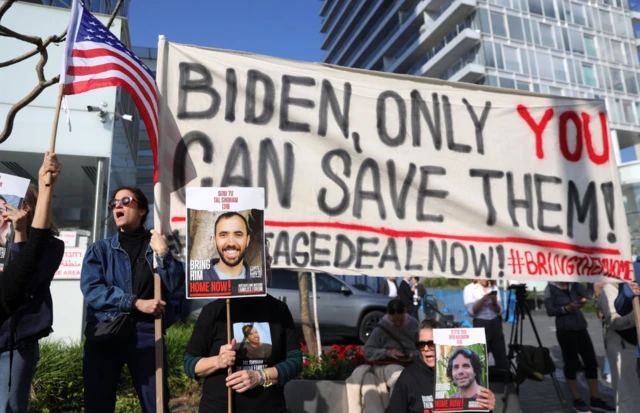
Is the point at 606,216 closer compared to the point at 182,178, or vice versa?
the point at 182,178

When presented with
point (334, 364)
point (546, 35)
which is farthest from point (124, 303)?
point (546, 35)

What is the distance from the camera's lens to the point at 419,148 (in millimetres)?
3596

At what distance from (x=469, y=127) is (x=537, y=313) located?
Answer: 2077 centimetres

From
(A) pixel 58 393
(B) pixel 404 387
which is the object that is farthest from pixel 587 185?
(A) pixel 58 393

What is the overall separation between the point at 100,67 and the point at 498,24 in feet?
139

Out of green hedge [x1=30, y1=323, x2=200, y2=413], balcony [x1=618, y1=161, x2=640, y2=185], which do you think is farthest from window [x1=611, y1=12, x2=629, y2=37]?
green hedge [x1=30, y1=323, x2=200, y2=413]

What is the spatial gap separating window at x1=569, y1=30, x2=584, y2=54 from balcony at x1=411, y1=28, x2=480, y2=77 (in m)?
7.93

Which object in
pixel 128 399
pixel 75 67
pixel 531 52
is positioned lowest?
pixel 128 399

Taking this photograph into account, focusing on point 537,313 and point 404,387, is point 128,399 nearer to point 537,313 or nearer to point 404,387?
point 404,387

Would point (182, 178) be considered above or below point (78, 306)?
above

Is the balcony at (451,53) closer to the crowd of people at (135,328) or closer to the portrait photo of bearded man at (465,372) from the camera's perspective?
the crowd of people at (135,328)

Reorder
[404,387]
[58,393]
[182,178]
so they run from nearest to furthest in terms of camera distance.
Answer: [182,178]
[404,387]
[58,393]

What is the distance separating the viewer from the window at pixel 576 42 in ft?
138

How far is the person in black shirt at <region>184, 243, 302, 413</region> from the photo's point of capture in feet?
8.59
